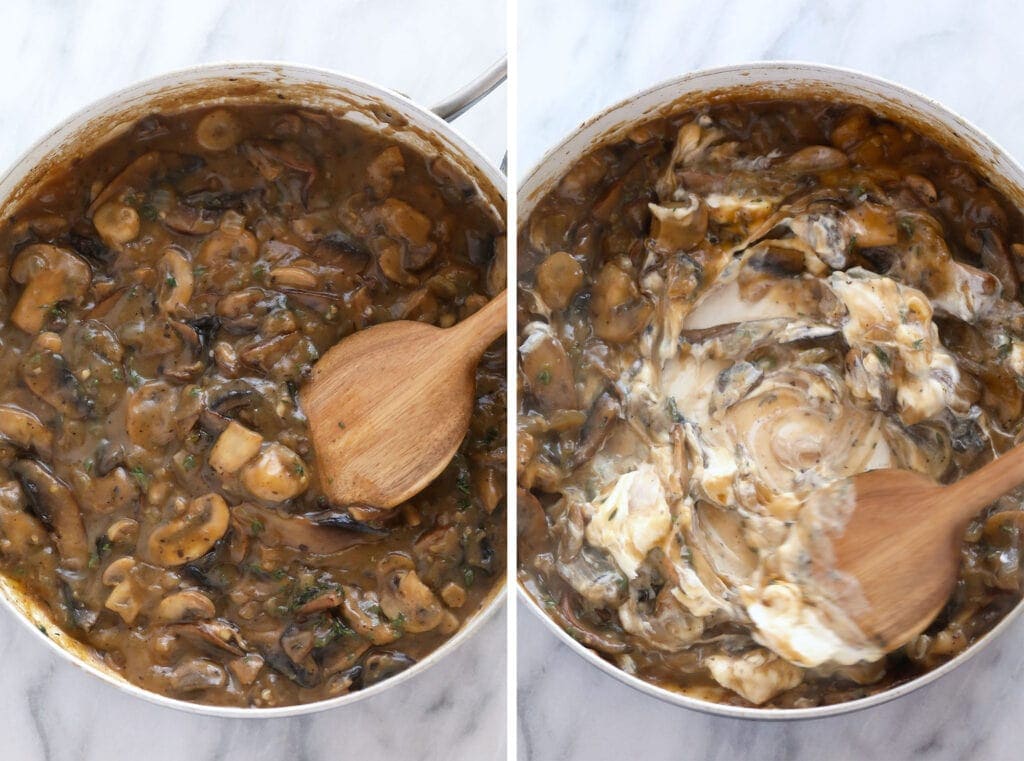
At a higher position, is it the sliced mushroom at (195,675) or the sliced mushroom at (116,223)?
the sliced mushroom at (116,223)

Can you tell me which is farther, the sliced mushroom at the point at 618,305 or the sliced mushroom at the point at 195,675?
the sliced mushroom at the point at 195,675

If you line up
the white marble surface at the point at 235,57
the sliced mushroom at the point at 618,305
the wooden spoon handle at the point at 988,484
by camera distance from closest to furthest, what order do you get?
the wooden spoon handle at the point at 988,484
the sliced mushroom at the point at 618,305
the white marble surface at the point at 235,57

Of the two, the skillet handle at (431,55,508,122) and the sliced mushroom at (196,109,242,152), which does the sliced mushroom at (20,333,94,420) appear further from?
the skillet handle at (431,55,508,122)

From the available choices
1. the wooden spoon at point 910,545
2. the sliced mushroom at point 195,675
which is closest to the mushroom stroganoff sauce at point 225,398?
the sliced mushroom at point 195,675

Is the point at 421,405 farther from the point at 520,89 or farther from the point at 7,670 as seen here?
the point at 7,670

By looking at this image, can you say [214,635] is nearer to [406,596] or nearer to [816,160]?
[406,596]

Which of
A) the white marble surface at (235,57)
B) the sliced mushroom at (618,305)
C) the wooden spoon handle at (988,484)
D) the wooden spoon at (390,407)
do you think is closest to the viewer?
the wooden spoon handle at (988,484)

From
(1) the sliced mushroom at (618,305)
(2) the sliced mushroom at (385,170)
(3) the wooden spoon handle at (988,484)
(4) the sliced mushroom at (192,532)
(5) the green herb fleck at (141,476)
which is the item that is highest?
(2) the sliced mushroom at (385,170)

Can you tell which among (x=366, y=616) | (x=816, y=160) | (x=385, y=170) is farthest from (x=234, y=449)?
(x=816, y=160)

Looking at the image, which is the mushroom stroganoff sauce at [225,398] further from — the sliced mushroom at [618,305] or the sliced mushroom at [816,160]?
the sliced mushroom at [816,160]
